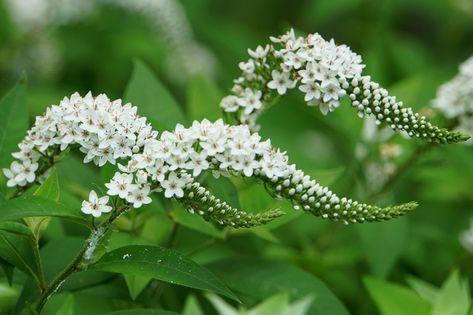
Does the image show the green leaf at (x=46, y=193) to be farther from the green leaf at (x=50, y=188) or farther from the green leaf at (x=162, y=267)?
the green leaf at (x=162, y=267)

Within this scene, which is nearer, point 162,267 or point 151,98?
point 162,267

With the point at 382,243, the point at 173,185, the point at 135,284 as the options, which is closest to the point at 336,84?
the point at 173,185

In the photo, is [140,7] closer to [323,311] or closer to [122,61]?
[122,61]

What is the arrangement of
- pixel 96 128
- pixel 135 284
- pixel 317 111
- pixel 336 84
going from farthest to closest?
pixel 317 111, pixel 135 284, pixel 336 84, pixel 96 128

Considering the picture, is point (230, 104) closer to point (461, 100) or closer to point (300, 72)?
point (300, 72)

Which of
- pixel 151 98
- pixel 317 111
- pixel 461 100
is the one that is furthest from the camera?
pixel 317 111
